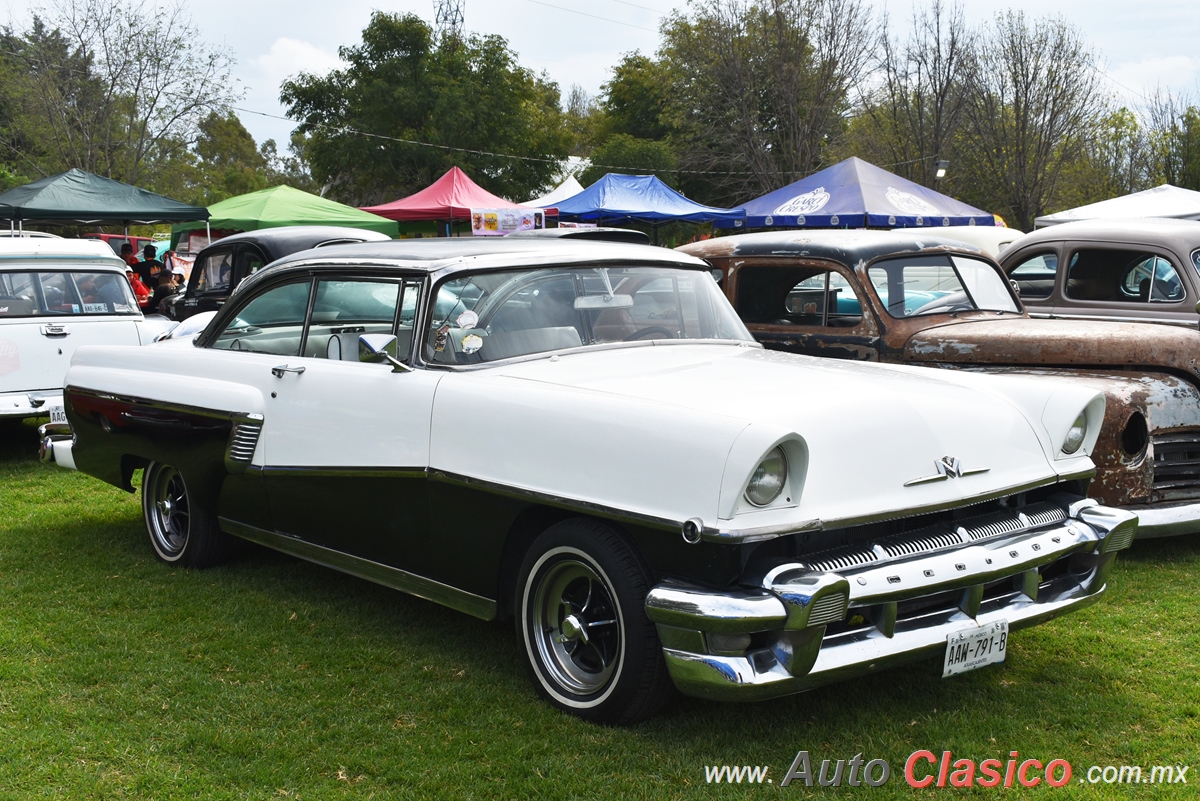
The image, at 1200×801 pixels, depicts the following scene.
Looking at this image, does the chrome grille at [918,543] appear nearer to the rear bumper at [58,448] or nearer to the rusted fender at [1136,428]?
the rusted fender at [1136,428]

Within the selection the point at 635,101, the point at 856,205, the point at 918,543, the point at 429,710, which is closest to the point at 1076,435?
the point at 918,543

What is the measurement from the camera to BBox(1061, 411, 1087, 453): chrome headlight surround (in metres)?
4.13

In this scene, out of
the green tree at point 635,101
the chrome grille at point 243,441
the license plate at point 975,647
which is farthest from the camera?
the green tree at point 635,101

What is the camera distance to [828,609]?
310cm

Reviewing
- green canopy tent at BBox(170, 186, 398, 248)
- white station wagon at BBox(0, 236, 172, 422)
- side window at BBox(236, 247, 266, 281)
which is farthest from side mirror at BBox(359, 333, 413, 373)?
green canopy tent at BBox(170, 186, 398, 248)

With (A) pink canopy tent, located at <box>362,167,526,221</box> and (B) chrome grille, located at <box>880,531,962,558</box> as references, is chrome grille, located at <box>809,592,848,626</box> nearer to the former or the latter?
(B) chrome grille, located at <box>880,531,962,558</box>

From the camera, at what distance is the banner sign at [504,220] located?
68.6 feet

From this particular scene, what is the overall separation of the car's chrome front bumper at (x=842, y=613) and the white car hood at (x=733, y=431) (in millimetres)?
186

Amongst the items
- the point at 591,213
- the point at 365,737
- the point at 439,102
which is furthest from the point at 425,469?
the point at 439,102

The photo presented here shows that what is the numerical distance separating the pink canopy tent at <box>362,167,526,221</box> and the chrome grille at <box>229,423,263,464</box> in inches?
720

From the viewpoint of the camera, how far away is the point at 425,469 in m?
4.02

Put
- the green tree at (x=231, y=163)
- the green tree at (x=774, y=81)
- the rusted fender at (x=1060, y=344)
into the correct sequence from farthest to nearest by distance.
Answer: the green tree at (x=231, y=163) < the green tree at (x=774, y=81) < the rusted fender at (x=1060, y=344)

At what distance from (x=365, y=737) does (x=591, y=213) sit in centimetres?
1946

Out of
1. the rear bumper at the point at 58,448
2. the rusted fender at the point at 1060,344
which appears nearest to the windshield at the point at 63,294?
the rear bumper at the point at 58,448
